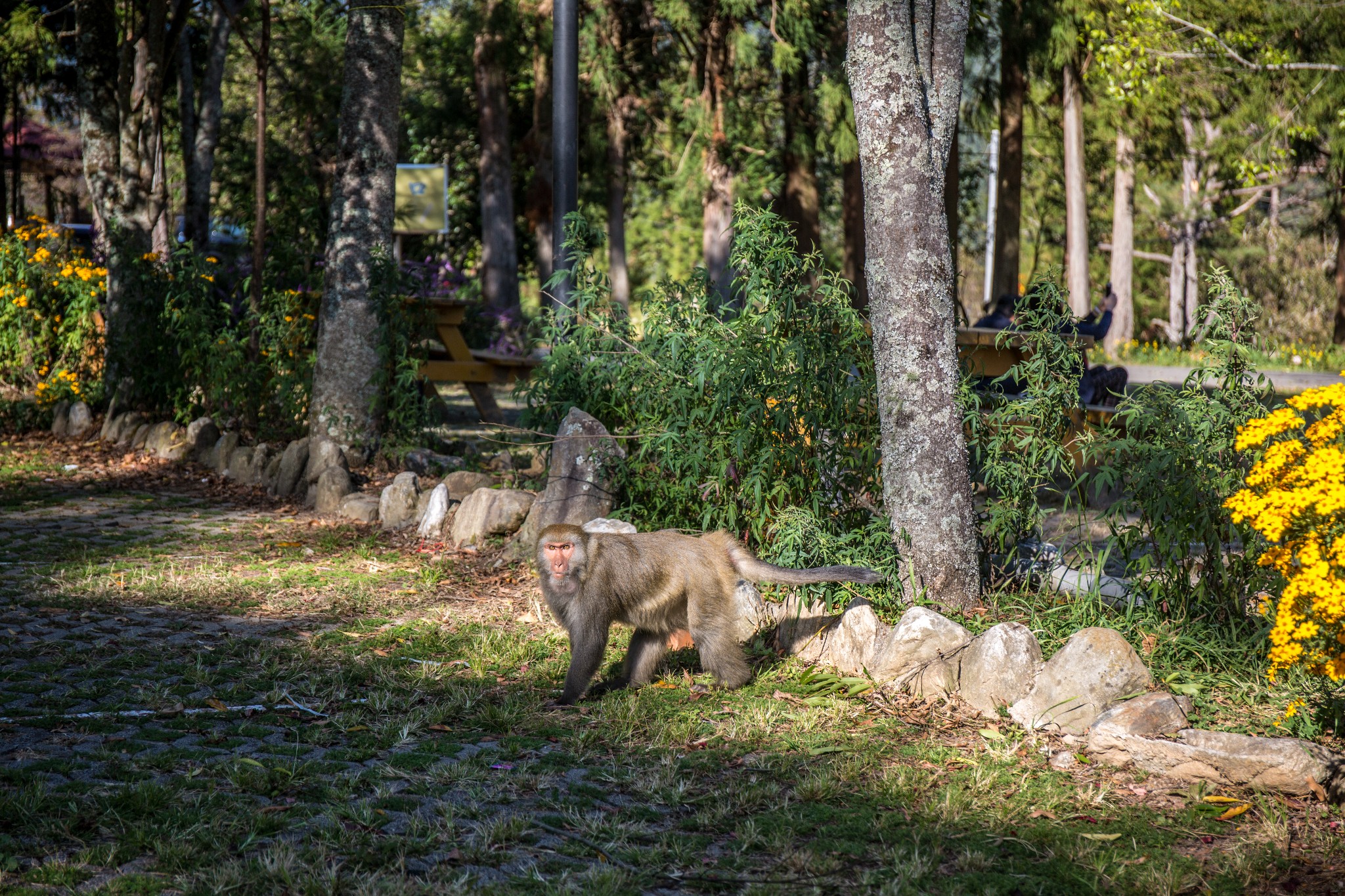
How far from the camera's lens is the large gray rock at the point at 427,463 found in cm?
873

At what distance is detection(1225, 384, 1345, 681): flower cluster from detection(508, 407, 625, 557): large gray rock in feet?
11.9

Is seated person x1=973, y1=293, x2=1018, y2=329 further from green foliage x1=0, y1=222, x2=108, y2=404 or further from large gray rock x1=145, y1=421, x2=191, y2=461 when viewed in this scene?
green foliage x1=0, y1=222, x2=108, y2=404

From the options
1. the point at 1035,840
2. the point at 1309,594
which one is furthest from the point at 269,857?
the point at 1309,594

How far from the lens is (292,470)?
884 centimetres

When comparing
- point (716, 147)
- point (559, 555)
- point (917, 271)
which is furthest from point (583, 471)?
point (716, 147)

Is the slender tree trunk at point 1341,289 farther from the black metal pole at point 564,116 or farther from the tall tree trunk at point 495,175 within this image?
the black metal pole at point 564,116

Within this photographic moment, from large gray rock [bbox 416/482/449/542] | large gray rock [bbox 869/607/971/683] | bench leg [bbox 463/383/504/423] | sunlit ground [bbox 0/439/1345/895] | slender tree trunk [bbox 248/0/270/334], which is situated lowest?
sunlit ground [bbox 0/439/1345/895]

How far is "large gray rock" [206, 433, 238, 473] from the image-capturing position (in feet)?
31.4

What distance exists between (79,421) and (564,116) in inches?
257

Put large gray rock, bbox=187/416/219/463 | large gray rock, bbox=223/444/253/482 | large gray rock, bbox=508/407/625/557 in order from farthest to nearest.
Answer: large gray rock, bbox=187/416/219/463 < large gray rock, bbox=223/444/253/482 < large gray rock, bbox=508/407/625/557

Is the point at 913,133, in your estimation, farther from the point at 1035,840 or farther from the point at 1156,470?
Result: the point at 1035,840

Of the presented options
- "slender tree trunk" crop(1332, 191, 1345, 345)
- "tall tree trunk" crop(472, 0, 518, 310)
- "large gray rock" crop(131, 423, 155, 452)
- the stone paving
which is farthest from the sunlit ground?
"slender tree trunk" crop(1332, 191, 1345, 345)

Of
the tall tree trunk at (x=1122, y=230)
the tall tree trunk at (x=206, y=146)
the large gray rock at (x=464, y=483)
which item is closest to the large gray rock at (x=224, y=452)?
the large gray rock at (x=464, y=483)

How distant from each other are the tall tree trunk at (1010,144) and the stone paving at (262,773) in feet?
39.5
